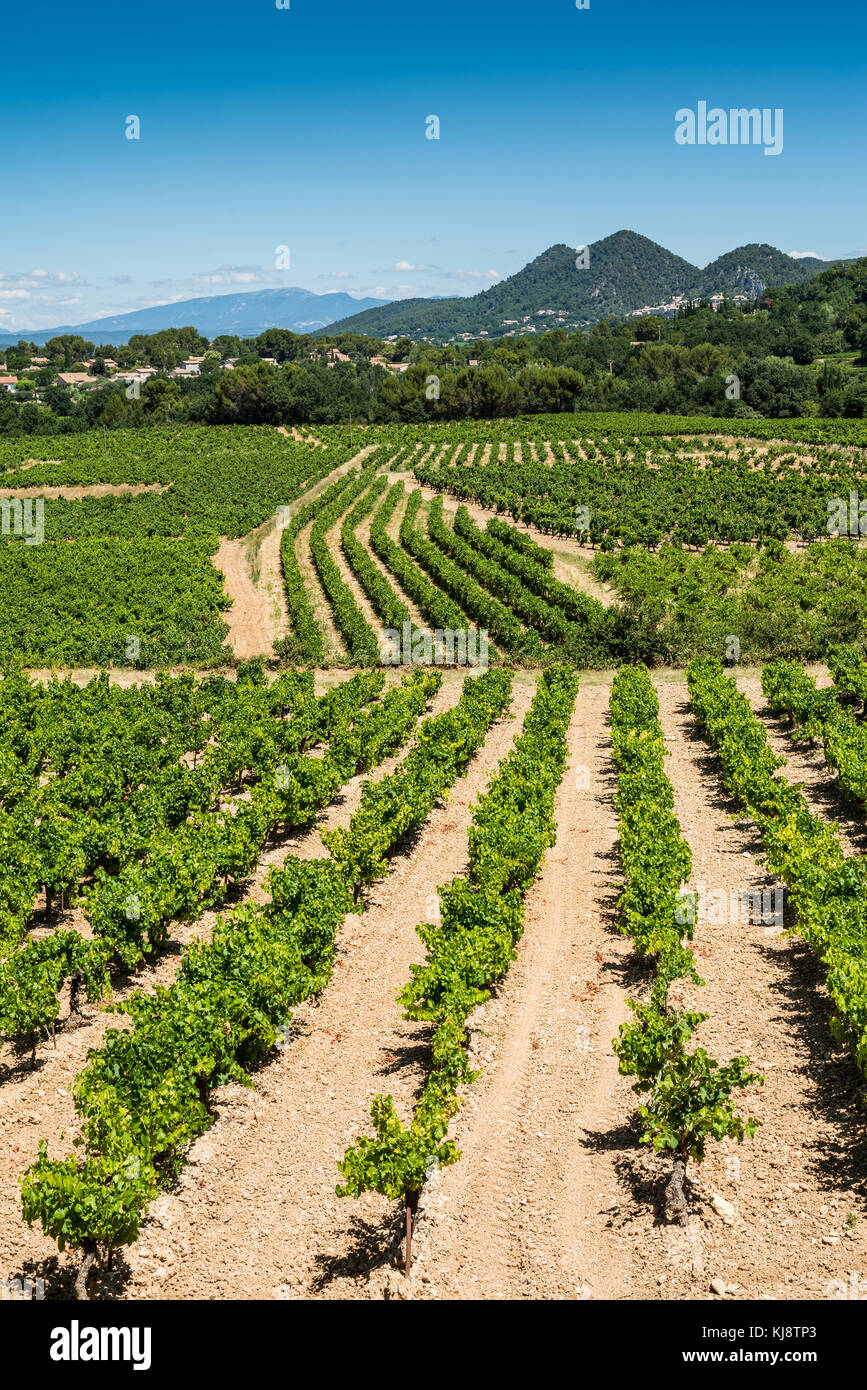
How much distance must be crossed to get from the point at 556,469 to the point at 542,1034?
72305 mm

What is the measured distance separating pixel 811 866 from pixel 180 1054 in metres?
11.5

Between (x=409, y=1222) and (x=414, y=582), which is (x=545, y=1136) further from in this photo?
(x=414, y=582)

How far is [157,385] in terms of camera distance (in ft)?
481

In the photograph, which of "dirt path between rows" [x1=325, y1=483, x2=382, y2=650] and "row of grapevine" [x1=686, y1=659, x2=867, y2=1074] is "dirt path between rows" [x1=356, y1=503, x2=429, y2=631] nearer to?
"dirt path between rows" [x1=325, y1=483, x2=382, y2=650]

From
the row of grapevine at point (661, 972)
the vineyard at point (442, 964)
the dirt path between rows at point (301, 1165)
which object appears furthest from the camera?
the row of grapevine at point (661, 972)

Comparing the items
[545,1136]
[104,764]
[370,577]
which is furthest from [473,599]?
[545,1136]

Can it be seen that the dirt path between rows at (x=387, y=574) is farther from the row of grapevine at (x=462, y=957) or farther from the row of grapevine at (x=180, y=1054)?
the row of grapevine at (x=180, y=1054)

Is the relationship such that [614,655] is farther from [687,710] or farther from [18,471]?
[18,471]

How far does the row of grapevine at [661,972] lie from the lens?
37.8ft

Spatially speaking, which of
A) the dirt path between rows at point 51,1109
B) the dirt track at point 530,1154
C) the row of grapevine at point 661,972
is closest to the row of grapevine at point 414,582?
the row of grapevine at point 661,972

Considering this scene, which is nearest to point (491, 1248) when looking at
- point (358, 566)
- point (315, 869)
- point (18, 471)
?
point (315, 869)

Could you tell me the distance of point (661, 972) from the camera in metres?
15.3

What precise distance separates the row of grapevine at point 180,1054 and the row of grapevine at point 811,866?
25.7ft

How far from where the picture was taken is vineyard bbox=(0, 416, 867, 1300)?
1095 centimetres
